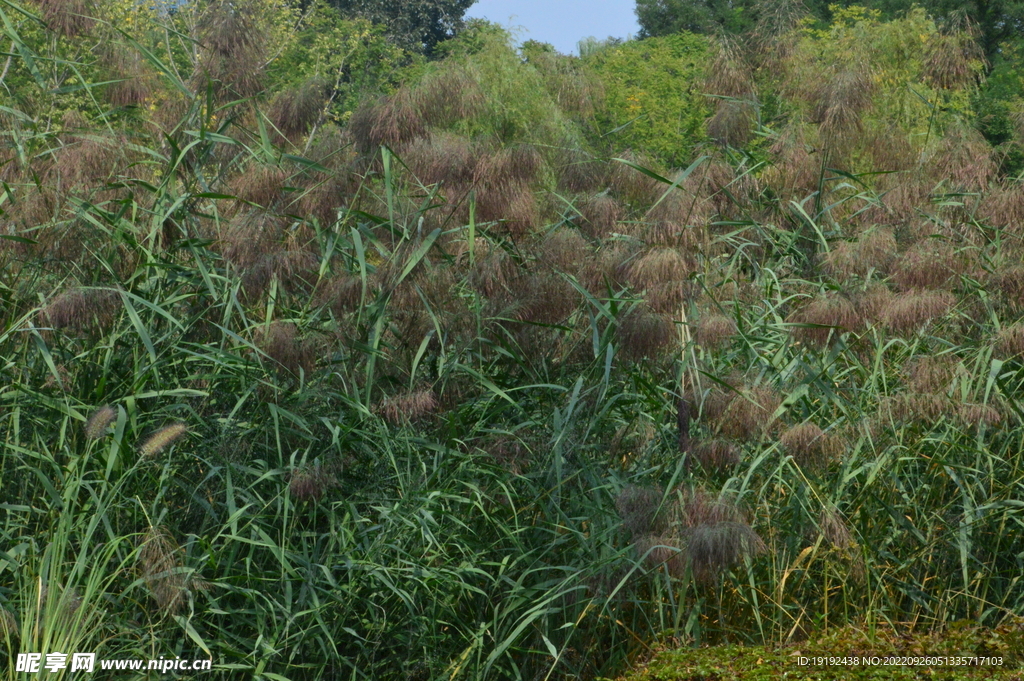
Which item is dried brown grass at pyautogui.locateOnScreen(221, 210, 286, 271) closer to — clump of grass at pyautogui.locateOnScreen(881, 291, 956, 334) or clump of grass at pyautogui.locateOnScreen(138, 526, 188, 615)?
clump of grass at pyautogui.locateOnScreen(138, 526, 188, 615)

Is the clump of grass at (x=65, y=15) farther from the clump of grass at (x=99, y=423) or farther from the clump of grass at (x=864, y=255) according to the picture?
the clump of grass at (x=864, y=255)

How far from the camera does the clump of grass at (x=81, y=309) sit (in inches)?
151

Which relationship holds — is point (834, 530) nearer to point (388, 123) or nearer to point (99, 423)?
point (388, 123)

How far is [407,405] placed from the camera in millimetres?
3982

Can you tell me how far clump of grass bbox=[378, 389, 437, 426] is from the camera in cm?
397

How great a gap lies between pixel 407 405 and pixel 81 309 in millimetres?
1157

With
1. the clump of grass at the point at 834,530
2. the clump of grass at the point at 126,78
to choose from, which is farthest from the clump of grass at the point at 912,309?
the clump of grass at the point at 126,78

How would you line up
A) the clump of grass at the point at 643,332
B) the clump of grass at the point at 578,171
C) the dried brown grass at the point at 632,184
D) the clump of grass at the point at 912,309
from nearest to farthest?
the clump of grass at the point at 643,332
the clump of grass at the point at 912,309
the dried brown grass at the point at 632,184
the clump of grass at the point at 578,171

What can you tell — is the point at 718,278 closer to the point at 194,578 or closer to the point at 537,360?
the point at 537,360

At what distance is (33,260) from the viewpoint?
441cm

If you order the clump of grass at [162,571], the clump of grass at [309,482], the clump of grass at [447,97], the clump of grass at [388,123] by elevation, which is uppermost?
the clump of grass at [447,97]

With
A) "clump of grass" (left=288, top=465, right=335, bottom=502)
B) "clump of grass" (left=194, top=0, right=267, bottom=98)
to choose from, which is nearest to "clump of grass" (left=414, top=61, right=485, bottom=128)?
"clump of grass" (left=194, top=0, right=267, bottom=98)

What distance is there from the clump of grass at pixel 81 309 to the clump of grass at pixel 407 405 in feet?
3.37

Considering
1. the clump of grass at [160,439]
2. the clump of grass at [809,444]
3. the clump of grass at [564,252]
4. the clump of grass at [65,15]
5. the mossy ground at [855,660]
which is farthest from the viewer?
the clump of grass at [65,15]
